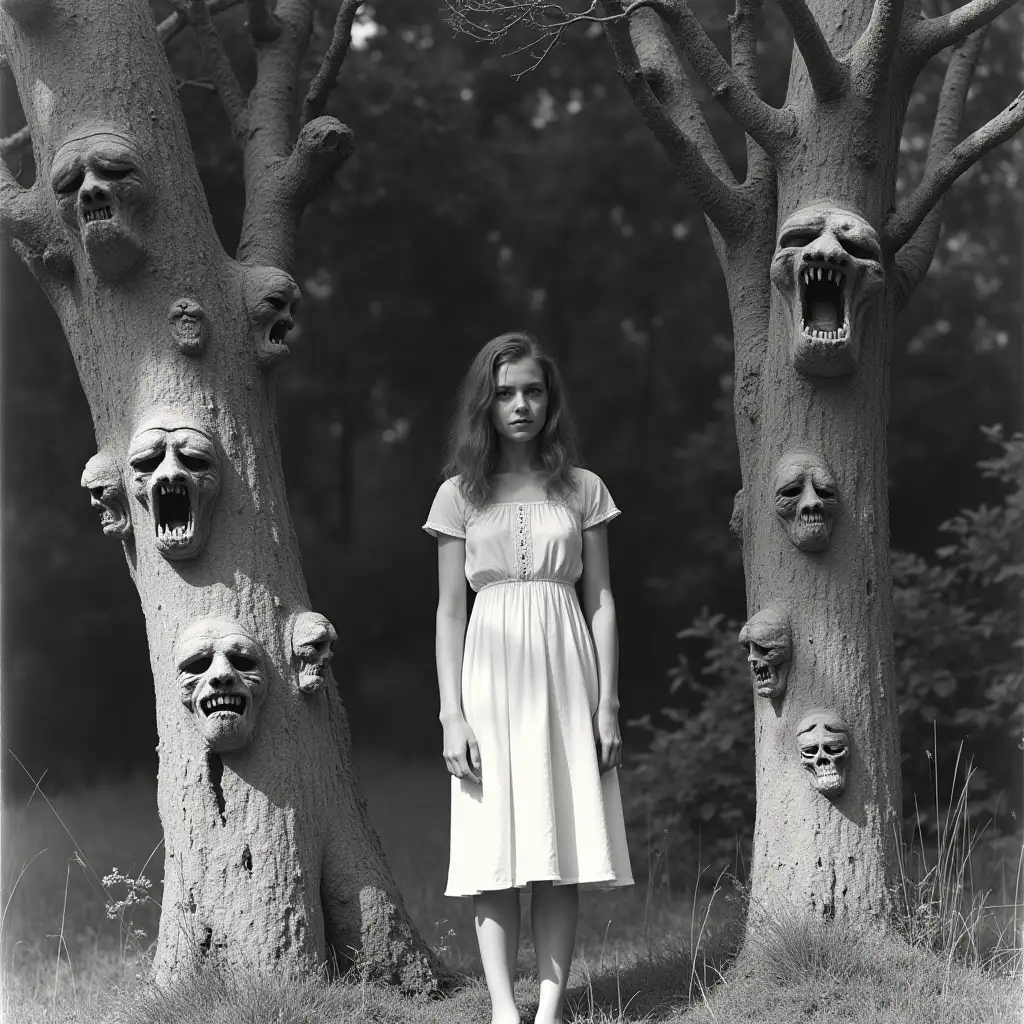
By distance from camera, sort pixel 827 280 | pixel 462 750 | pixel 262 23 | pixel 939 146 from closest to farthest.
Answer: pixel 462 750 → pixel 827 280 → pixel 939 146 → pixel 262 23

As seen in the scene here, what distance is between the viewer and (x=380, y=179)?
10.1 meters

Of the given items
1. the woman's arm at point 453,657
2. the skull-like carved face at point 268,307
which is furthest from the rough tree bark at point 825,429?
the skull-like carved face at point 268,307

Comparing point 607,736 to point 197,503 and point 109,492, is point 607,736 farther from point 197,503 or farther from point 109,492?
point 109,492

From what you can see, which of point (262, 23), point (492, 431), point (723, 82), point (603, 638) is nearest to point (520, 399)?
point (492, 431)

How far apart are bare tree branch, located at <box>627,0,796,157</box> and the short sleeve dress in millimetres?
1315

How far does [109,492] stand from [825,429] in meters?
2.22

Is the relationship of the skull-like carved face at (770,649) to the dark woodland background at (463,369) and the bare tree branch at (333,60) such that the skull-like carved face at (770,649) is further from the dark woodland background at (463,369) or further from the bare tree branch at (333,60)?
the dark woodland background at (463,369)

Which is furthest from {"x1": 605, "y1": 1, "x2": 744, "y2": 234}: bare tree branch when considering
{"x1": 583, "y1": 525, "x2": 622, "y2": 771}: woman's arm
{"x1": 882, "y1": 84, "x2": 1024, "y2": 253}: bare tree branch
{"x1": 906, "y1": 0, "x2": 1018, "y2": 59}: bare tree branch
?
{"x1": 583, "y1": 525, "x2": 622, "y2": 771}: woman's arm

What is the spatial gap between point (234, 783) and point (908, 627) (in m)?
4.27

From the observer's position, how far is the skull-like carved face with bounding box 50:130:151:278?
383 cm

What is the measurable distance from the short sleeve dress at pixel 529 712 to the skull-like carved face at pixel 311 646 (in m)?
0.44

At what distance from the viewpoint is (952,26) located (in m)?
4.00

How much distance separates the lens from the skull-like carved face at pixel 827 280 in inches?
151

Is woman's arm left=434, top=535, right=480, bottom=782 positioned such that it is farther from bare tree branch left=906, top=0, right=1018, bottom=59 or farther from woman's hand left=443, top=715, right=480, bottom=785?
bare tree branch left=906, top=0, right=1018, bottom=59
